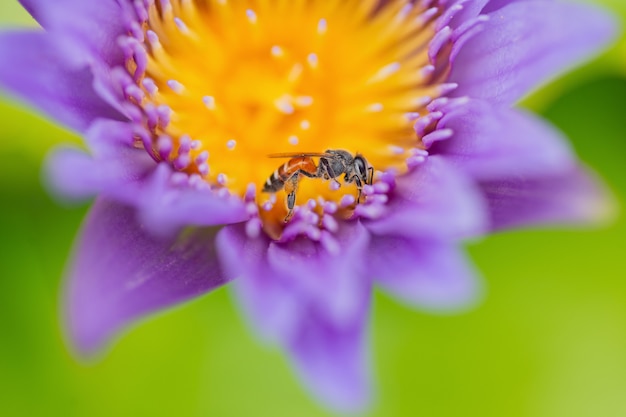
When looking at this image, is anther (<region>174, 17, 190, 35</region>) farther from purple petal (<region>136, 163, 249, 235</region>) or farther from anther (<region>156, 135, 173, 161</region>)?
purple petal (<region>136, 163, 249, 235</region>)

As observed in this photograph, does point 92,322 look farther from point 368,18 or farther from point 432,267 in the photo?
point 368,18

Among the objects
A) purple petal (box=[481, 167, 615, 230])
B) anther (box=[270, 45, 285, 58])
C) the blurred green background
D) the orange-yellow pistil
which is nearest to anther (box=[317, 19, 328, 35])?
the orange-yellow pistil

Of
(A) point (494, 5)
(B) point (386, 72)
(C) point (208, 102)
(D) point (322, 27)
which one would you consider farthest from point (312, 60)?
(A) point (494, 5)

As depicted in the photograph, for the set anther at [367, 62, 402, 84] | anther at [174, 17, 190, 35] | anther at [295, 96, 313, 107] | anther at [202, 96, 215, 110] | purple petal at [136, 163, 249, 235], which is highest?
anther at [174, 17, 190, 35]

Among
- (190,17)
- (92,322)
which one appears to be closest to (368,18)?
(190,17)

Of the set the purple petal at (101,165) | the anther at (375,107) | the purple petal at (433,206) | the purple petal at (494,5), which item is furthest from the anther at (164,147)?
the purple petal at (494,5)

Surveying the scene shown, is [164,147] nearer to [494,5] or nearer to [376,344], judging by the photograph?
[494,5]
